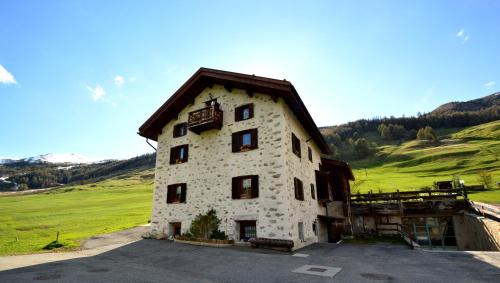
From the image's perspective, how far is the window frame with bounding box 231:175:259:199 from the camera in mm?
16906

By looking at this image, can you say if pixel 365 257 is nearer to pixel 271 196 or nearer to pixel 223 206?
pixel 271 196

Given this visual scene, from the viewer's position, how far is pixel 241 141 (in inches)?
737

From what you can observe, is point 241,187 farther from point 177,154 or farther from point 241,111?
point 177,154

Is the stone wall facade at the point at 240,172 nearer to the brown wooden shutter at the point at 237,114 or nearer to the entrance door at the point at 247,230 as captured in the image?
the brown wooden shutter at the point at 237,114

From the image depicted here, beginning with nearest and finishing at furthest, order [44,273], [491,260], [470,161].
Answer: [44,273], [491,260], [470,161]

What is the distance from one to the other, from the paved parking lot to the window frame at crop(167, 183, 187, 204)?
5.82 metres

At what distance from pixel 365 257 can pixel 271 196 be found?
5751 mm

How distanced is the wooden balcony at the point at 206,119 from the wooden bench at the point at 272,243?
8.11 meters

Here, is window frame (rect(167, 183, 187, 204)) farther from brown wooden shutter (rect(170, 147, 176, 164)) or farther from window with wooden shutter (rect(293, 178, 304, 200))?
window with wooden shutter (rect(293, 178, 304, 200))

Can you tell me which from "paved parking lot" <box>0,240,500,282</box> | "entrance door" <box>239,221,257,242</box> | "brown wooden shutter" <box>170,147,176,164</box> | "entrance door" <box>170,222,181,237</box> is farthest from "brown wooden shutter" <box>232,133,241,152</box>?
"entrance door" <box>170,222,181,237</box>

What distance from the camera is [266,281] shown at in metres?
8.54

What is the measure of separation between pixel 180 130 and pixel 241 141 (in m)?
6.46

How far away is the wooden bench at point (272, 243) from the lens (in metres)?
14.6

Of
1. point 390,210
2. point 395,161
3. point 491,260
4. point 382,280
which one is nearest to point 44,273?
point 382,280
